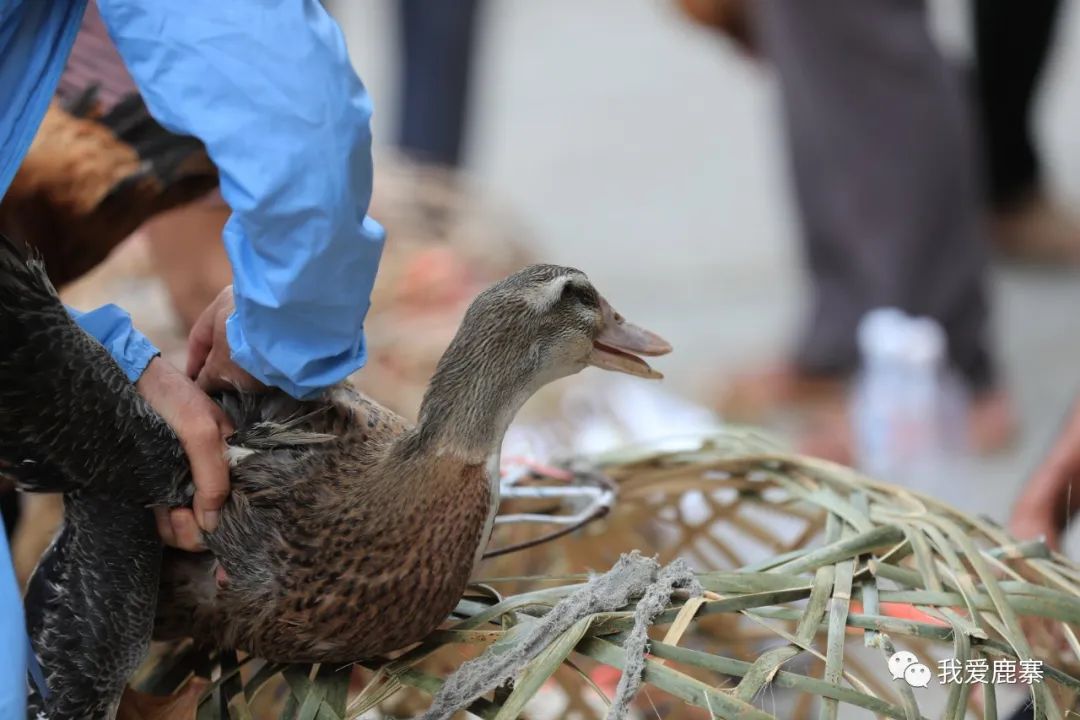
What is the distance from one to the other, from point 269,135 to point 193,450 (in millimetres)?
213

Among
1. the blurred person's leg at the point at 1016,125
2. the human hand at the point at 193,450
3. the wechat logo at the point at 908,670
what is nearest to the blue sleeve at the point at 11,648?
the human hand at the point at 193,450

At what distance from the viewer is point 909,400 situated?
205 cm

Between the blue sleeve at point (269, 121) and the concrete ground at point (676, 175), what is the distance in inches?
57.5

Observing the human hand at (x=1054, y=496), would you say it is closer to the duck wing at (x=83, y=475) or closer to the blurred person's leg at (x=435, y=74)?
the duck wing at (x=83, y=475)

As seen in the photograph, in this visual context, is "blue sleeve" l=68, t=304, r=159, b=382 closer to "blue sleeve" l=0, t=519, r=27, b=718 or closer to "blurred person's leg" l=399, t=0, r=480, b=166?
"blue sleeve" l=0, t=519, r=27, b=718

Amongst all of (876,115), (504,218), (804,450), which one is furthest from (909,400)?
(504,218)

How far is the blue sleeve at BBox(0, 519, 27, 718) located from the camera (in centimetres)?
72

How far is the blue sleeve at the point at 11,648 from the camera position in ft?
2.38

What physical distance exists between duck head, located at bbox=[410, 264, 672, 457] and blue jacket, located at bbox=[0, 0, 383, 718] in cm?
9

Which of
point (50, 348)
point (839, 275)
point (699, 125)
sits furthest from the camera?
point (699, 125)

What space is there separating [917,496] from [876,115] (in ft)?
4.01

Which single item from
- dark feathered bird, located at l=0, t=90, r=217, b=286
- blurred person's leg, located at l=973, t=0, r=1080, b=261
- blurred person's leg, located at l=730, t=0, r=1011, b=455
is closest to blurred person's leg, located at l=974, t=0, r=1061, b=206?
blurred person's leg, located at l=973, t=0, r=1080, b=261

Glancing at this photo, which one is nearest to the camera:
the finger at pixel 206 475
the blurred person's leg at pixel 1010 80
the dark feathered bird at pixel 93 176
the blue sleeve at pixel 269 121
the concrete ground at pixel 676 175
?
the blue sleeve at pixel 269 121

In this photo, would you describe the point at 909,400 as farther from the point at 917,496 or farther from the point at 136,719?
the point at 136,719
